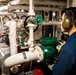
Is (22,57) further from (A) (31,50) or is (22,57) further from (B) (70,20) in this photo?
(B) (70,20)

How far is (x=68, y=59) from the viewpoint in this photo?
1056 millimetres

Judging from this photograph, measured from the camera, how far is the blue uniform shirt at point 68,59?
3.45ft

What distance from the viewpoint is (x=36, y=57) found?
1838 millimetres

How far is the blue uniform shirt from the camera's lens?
1.05 m

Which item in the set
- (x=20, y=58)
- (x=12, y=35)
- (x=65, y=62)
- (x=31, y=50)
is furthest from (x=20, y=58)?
(x=65, y=62)

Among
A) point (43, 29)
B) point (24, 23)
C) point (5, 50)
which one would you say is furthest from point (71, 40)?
point (43, 29)

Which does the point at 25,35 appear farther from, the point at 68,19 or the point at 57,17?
the point at 68,19

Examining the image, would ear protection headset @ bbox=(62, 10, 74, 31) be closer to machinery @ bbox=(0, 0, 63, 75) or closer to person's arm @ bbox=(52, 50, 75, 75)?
person's arm @ bbox=(52, 50, 75, 75)

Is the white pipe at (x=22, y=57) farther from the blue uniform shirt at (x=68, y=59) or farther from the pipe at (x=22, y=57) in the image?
the blue uniform shirt at (x=68, y=59)

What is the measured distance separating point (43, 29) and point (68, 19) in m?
1.39

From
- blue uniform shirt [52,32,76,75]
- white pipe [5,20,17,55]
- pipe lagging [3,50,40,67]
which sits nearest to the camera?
blue uniform shirt [52,32,76,75]

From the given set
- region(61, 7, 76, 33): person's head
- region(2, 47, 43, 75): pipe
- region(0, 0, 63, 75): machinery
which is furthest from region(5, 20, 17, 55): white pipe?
region(61, 7, 76, 33): person's head

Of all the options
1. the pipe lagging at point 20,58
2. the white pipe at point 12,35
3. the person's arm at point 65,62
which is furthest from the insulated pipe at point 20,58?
the person's arm at point 65,62

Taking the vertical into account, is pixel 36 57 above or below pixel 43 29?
below
